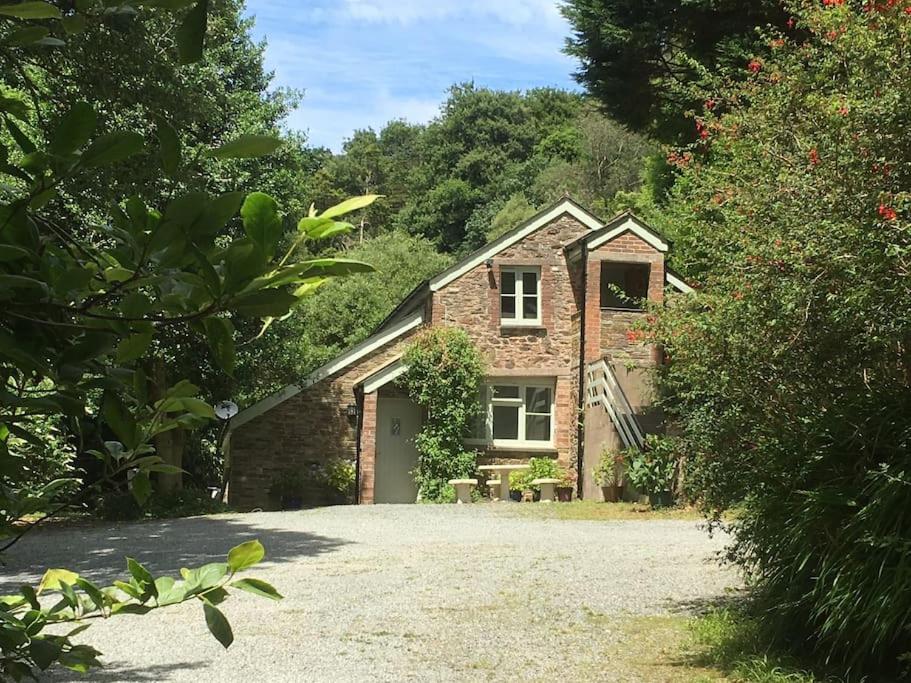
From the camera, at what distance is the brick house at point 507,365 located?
69.3 feet

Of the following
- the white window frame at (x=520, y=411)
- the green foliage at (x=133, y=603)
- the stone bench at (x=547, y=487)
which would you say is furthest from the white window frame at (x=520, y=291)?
the green foliage at (x=133, y=603)

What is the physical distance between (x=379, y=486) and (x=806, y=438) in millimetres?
16239

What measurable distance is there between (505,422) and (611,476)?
3591 mm

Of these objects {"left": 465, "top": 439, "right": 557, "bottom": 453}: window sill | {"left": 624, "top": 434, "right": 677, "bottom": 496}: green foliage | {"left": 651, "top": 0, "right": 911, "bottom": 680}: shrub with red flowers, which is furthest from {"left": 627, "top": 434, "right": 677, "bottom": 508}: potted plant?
{"left": 651, "top": 0, "right": 911, "bottom": 680}: shrub with red flowers

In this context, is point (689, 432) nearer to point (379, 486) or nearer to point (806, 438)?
point (806, 438)

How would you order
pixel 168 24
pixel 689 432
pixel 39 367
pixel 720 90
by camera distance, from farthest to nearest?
pixel 168 24, pixel 720 90, pixel 689 432, pixel 39 367

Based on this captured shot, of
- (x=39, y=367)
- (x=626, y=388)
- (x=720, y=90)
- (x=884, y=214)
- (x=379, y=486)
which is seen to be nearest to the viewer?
(x=39, y=367)

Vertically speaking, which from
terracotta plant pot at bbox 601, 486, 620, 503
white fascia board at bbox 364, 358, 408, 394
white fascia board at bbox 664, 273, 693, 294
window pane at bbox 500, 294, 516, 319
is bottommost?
terracotta plant pot at bbox 601, 486, 620, 503

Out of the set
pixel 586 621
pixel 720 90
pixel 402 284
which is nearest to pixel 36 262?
pixel 586 621

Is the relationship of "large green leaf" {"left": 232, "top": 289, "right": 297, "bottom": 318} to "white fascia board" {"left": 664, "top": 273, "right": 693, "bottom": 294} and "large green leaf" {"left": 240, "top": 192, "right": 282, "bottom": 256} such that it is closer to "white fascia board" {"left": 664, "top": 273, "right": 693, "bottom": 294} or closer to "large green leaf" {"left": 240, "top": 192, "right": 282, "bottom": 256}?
"large green leaf" {"left": 240, "top": 192, "right": 282, "bottom": 256}

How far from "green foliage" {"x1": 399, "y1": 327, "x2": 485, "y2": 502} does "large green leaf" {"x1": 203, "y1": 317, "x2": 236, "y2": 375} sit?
1909 centimetres

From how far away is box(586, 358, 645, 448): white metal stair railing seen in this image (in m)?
18.4

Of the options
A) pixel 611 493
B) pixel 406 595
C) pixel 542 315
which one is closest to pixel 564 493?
pixel 611 493

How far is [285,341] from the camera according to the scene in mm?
20125
